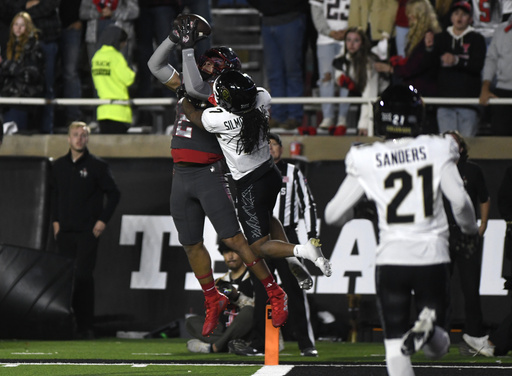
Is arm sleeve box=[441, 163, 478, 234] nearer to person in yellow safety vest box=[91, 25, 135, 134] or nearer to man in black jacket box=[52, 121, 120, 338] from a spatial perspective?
man in black jacket box=[52, 121, 120, 338]

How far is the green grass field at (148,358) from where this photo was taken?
789cm

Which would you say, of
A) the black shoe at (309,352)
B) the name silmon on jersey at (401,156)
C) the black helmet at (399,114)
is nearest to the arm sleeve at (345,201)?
the name silmon on jersey at (401,156)

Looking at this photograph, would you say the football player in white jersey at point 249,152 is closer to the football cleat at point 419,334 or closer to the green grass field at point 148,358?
the green grass field at point 148,358

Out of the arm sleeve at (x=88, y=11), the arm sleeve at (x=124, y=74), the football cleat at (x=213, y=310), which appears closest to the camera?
the football cleat at (x=213, y=310)

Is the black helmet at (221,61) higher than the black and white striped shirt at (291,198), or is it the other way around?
the black helmet at (221,61)

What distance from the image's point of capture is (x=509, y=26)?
11867 mm

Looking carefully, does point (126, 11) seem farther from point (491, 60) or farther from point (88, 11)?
point (491, 60)

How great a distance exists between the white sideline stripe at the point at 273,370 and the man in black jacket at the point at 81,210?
4.35 meters

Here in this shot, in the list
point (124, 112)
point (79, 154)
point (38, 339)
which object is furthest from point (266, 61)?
point (38, 339)

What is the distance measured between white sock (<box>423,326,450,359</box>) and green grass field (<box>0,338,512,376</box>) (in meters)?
2.38

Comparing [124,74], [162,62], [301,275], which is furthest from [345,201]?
[124,74]

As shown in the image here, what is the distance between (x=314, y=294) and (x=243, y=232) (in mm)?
3594

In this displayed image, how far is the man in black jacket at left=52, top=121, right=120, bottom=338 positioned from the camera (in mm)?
11719

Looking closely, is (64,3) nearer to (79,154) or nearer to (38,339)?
(79,154)
